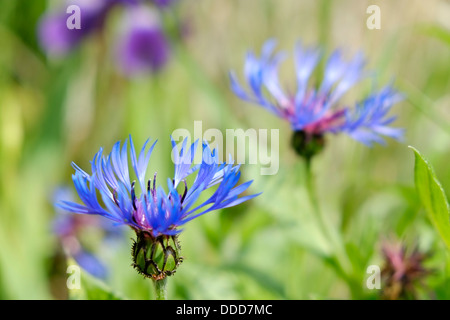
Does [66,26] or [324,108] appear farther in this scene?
[66,26]

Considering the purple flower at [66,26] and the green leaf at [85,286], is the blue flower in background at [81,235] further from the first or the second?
the purple flower at [66,26]

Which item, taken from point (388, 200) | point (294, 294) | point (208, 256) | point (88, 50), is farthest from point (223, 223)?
point (88, 50)

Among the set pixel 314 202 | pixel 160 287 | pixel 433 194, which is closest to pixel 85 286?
pixel 160 287

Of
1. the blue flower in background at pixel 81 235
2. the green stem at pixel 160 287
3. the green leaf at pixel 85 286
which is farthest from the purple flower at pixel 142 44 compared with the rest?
the green stem at pixel 160 287

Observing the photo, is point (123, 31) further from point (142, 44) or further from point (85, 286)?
point (85, 286)

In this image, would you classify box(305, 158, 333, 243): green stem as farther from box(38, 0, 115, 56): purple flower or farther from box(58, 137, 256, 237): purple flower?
box(38, 0, 115, 56): purple flower

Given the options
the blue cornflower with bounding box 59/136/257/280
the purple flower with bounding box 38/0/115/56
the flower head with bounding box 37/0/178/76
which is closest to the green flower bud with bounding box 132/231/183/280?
the blue cornflower with bounding box 59/136/257/280

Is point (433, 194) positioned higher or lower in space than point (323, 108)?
lower
